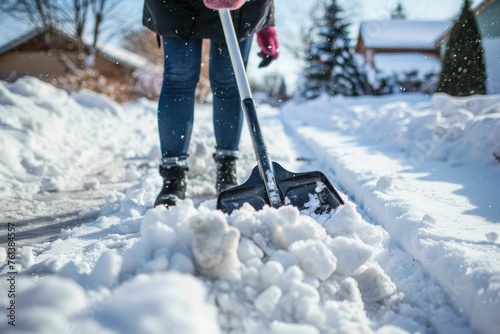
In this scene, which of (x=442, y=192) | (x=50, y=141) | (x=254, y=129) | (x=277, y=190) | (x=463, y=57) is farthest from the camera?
(x=463, y=57)

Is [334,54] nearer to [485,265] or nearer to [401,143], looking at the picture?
[401,143]

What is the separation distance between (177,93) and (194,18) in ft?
1.22

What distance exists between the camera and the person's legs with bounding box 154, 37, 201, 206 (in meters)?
1.94

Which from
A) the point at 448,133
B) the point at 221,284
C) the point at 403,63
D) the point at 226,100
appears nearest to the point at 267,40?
the point at 226,100

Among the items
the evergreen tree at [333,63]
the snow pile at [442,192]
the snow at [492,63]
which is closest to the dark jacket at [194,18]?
the snow pile at [442,192]

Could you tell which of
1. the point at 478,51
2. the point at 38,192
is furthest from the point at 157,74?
the point at 38,192

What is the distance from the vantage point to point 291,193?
145 centimetres

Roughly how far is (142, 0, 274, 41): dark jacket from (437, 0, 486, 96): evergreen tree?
320 inches

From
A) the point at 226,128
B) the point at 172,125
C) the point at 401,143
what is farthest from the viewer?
the point at 401,143

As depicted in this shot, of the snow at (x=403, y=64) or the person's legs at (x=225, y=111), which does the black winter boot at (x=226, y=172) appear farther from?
the snow at (x=403, y=64)

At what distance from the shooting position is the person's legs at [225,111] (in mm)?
2125

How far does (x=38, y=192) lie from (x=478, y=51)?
1000cm

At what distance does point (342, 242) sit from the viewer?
3.25 feet

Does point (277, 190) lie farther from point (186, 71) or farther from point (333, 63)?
point (333, 63)
